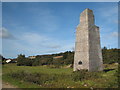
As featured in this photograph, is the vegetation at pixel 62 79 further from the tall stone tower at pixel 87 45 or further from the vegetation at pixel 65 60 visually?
the vegetation at pixel 65 60

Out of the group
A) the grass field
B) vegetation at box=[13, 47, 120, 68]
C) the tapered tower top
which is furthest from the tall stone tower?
vegetation at box=[13, 47, 120, 68]

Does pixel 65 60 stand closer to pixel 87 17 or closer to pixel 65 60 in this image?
pixel 65 60

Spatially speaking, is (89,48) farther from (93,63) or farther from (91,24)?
(91,24)

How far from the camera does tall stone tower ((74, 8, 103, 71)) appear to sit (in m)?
13.6

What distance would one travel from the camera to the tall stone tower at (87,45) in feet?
44.5

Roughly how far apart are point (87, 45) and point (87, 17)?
3.46 meters

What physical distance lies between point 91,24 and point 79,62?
4.69 m

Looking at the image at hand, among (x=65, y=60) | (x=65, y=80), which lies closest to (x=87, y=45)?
(x=65, y=80)

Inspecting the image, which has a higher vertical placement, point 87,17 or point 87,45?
point 87,17

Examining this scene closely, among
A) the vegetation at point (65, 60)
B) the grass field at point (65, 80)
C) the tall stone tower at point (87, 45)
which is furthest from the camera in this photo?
the vegetation at point (65, 60)

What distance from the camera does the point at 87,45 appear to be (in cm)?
1361

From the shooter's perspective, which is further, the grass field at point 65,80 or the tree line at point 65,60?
the tree line at point 65,60

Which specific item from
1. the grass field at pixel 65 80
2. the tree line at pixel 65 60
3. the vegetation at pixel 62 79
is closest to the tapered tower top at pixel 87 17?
the vegetation at pixel 62 79

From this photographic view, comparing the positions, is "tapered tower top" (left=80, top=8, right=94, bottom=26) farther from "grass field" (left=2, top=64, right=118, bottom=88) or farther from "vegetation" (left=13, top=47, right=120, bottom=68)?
"vegetation" (left=13, top=47, right=120, bottom=68)
